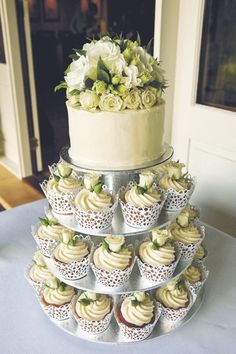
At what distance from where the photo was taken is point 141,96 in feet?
2.97

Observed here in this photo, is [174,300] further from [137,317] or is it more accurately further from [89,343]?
[89,343]

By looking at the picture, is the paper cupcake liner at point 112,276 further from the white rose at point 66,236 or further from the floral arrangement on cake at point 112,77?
the floral arrangement on cake at point 112,77

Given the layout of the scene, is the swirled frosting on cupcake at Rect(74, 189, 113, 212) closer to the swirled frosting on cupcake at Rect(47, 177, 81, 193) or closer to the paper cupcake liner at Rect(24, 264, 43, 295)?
the swirled frosting on cupcake at Rect(47, 177, 81, 193)

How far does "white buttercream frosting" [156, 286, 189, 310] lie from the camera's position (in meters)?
1.06

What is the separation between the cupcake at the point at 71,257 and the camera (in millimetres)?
1002

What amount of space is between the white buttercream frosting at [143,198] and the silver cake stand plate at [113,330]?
1.26ft

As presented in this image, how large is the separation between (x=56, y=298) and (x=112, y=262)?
23 cm

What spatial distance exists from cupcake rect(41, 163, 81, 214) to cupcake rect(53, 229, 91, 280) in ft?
0.26

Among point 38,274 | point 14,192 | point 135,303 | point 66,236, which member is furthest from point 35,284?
point 14,192

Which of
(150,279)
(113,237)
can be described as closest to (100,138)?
(113,237)

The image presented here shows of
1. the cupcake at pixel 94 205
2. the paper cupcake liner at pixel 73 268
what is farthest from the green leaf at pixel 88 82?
the paper cupcake liner at pixel 73 268

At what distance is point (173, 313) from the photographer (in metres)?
1.05

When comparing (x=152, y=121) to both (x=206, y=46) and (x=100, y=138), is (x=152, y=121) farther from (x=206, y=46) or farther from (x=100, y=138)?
(x=206, y=46)

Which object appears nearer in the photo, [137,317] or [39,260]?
[137,317]
